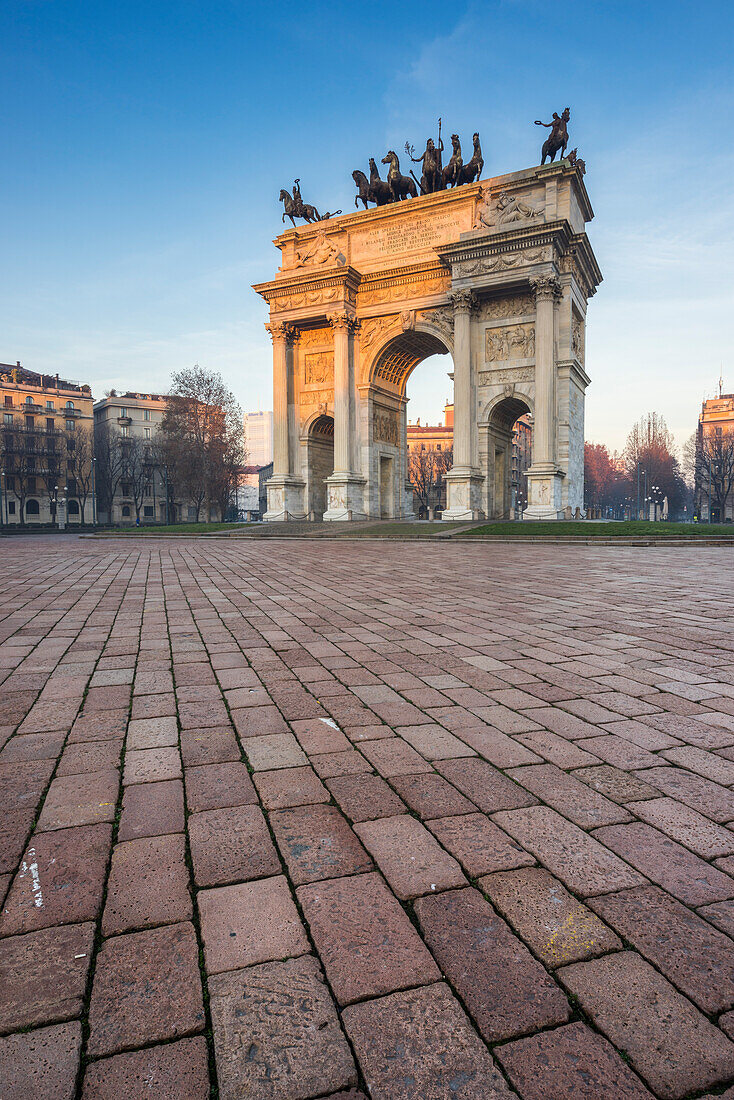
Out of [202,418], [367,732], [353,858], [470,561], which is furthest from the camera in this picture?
[202,418]

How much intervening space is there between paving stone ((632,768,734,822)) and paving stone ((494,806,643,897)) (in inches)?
15.4

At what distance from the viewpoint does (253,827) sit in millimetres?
2191

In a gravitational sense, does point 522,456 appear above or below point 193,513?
above

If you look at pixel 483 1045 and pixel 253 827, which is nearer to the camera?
pixel 483 1045

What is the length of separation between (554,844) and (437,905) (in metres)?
0.54

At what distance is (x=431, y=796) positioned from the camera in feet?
7.93

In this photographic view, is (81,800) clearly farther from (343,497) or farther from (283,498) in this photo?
(283,498)

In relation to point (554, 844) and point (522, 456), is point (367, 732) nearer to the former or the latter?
point (554, 844)

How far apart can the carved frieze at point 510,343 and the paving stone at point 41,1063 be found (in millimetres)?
29832

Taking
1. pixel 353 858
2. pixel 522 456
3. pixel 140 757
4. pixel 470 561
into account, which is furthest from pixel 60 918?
pixel 522 456

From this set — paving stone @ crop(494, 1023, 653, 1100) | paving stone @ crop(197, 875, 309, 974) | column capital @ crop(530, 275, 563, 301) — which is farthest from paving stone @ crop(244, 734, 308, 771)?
column capital @ crop(530, 275, 563, 301)

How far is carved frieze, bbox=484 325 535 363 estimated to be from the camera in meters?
28.2

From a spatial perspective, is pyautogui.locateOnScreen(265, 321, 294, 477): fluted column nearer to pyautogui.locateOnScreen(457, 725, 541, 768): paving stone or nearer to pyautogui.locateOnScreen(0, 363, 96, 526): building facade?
pyautogui.locateOnScreen(457, 725, 541, 768): paving stone

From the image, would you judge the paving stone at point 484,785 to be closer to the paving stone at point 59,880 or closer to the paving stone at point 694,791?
the paving stone at point 694,791
